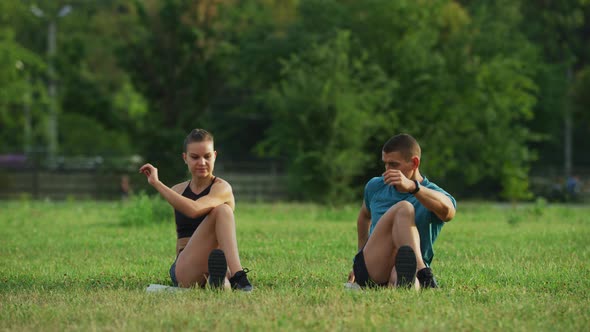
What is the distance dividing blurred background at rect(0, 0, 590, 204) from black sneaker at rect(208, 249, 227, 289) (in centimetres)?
2294

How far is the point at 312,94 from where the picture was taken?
33.3 metres

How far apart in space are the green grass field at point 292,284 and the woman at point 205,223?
1.05 ft

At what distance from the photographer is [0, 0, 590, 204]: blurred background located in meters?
34.0

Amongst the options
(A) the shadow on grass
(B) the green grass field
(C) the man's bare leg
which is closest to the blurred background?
(B) the green grass field

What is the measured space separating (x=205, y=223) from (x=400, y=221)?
68.0 inches

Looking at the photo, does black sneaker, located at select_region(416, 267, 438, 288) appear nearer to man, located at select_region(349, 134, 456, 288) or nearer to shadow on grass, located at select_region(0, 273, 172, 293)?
man, located at select_region(349, 134, 456, 288)

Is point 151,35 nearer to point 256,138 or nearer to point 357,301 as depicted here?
point 256,138

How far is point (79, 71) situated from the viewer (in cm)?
4669

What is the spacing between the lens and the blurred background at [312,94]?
34.0m

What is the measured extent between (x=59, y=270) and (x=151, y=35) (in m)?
30.3

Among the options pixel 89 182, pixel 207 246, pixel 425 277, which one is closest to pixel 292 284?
pixel 207 246

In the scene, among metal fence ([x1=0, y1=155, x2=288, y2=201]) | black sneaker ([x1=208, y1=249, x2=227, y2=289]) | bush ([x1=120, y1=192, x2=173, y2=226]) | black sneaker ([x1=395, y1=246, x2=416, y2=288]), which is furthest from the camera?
metal fence ([x1=0, y1=155, x2=288, y2=201])

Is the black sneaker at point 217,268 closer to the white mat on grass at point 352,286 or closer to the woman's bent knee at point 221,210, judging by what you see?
the woman's bent knee at point 221,210

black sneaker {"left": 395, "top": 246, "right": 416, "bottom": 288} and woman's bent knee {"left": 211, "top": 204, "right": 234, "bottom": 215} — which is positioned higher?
woman's bent knee {"left": 211, "top": 204, "right": 234, "bottom": 215}
